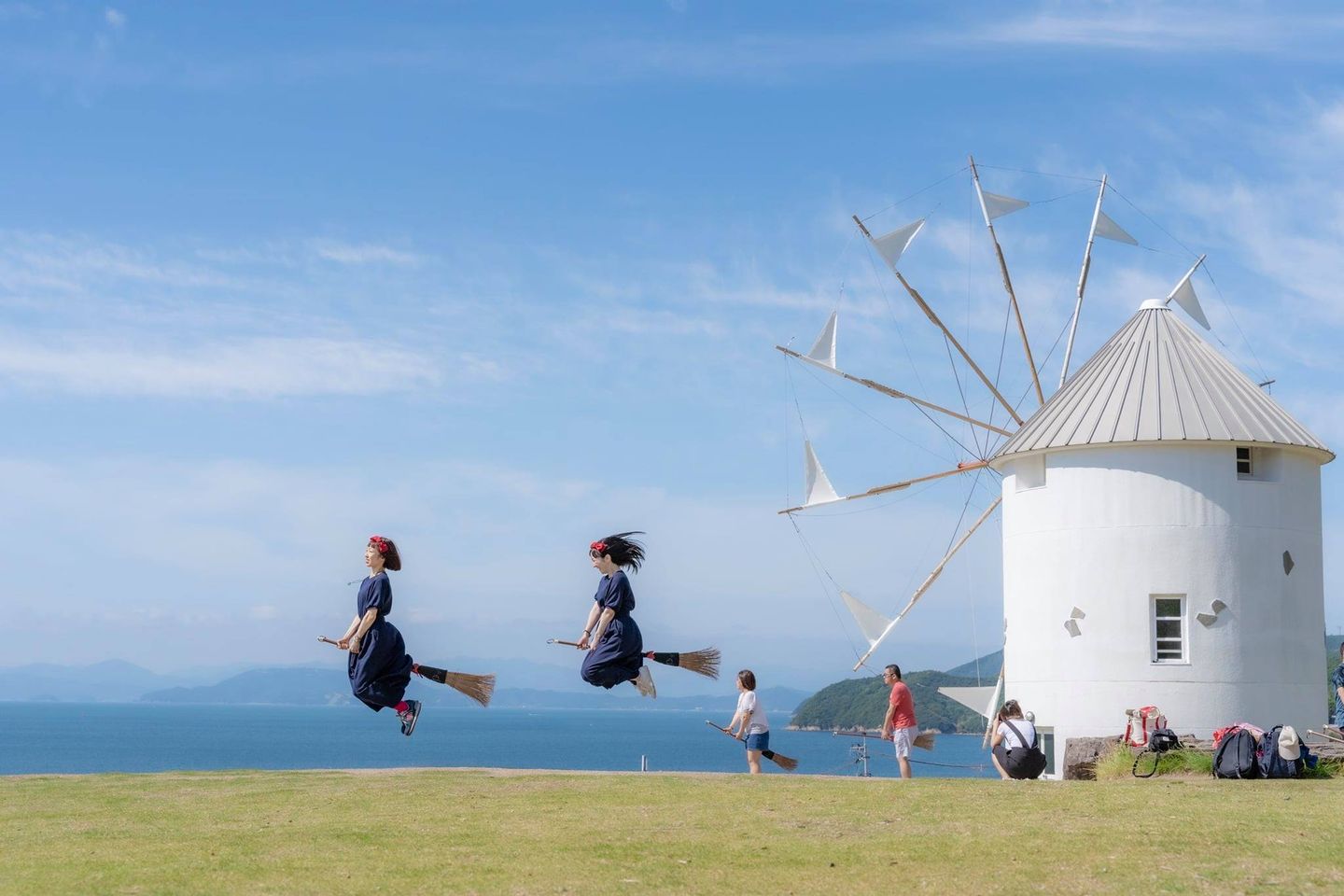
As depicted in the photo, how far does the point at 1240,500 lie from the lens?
1043 inches

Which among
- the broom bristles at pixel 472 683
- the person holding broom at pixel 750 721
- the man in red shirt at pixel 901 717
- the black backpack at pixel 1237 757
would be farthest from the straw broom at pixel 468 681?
the black backpack at pixel 1237 757

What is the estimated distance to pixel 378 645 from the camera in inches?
690

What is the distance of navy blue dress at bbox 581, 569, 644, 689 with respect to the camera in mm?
18547

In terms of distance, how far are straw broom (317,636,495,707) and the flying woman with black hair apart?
125 cm

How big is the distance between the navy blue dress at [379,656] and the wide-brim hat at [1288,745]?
36.2 ft

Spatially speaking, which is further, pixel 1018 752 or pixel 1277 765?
pixel 1018 752

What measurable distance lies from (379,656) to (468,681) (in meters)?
1.44

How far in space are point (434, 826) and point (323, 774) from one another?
6.14 metres

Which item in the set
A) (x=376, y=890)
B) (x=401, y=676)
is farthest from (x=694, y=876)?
(x=401, y=676)

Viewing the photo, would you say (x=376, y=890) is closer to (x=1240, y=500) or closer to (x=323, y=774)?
(x=323, y=774)

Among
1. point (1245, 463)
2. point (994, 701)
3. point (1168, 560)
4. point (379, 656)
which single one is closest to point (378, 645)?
point (379, 656)

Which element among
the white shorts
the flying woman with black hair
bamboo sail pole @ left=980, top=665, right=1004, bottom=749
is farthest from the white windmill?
the flying woman with black hair

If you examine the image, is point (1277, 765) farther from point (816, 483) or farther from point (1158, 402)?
point (816, 483)

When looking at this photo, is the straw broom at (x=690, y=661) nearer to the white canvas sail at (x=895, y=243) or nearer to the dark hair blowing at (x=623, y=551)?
the dark hair blowing at (x=623, y=551)
